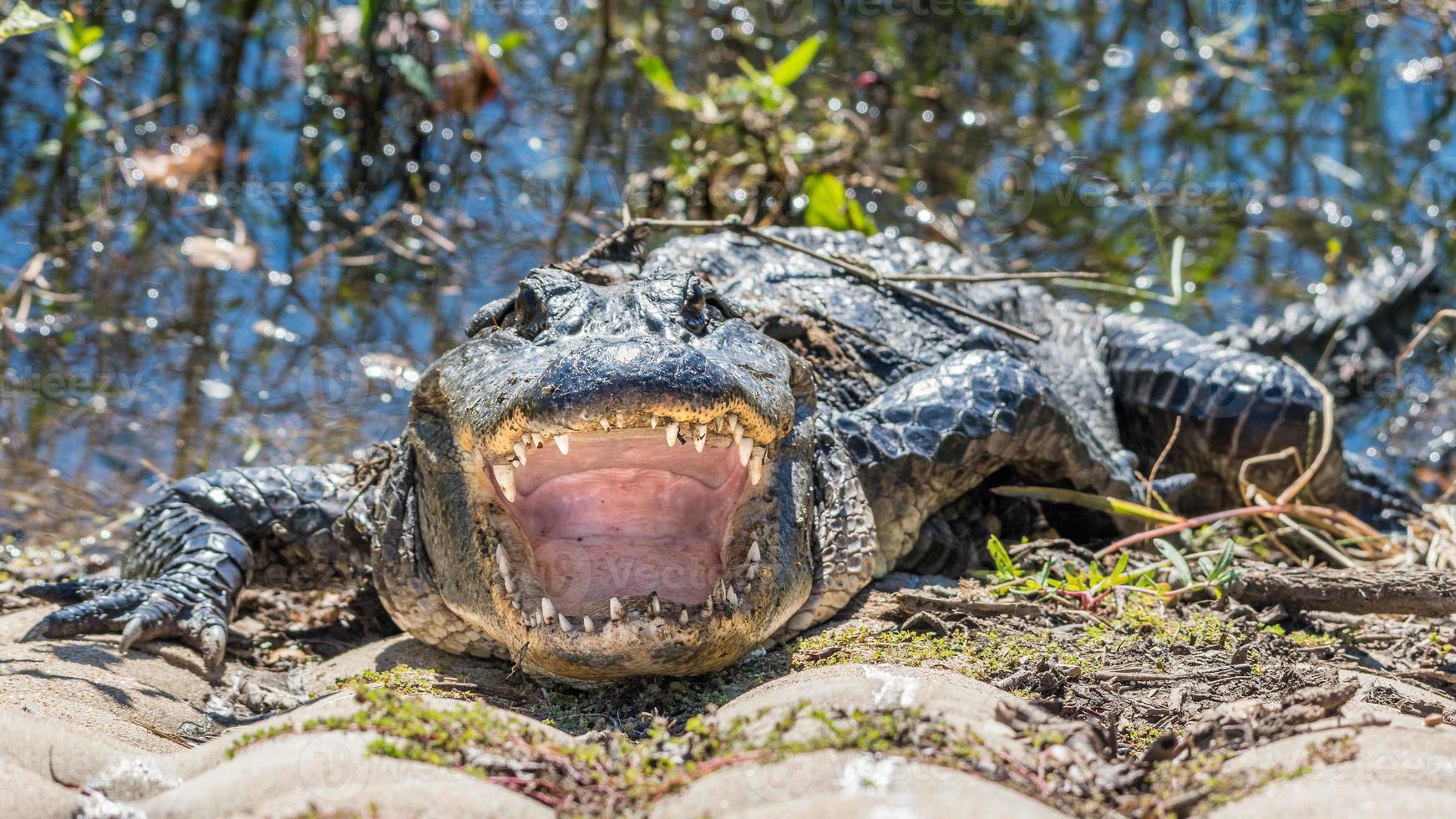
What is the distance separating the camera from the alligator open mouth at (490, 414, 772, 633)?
292cm

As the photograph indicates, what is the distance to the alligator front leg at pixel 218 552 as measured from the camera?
3602 millimetres

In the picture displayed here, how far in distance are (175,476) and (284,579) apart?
1.34m

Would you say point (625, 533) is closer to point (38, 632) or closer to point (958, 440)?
point (958, 440)

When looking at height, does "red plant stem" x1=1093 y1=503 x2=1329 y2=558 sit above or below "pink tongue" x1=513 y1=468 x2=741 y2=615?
below

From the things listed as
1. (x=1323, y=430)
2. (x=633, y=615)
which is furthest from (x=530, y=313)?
(x=1323, y=430)

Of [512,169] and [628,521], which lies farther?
[512,169]

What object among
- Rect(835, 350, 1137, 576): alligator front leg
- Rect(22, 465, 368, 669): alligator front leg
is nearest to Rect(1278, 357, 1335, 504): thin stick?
Rect(835, 350, 1137, 576): alligator front leg

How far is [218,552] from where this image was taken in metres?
3.96

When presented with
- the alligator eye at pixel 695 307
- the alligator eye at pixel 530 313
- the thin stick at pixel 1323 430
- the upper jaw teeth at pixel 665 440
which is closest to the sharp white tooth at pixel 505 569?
the upper jaw teeth at pixel 665 440

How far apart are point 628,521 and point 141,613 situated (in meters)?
1.45

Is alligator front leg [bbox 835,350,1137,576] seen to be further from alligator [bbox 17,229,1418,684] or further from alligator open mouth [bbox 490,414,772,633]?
alligator open mouth [bbox 490,414,772,633]

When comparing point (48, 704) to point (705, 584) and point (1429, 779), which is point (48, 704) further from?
point (1429, 779)

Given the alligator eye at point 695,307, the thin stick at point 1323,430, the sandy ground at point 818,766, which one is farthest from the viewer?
the thin stick at point 1323,430

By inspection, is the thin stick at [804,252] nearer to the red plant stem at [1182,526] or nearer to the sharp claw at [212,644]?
the red plant stem at [1182,526]
